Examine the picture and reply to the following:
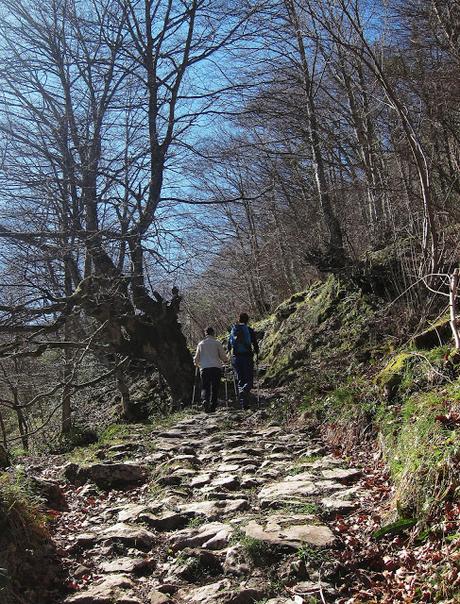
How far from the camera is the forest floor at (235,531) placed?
12.8 ft

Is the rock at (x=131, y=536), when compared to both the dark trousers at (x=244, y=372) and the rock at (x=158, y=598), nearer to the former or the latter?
the rock at (x=158, y=598)

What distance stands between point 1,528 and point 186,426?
21.8 feet

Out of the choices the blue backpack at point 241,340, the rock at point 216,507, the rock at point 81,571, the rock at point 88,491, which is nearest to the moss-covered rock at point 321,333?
the blue backpack at point 241,340

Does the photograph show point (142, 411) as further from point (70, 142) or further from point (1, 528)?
point (1, 528)

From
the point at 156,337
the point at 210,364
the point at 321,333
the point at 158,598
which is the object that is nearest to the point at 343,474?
the point at 158,598

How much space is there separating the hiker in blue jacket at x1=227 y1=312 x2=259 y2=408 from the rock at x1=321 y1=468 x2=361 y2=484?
6.02m

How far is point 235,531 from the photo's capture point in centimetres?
477

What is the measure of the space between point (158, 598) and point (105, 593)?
1.38ft

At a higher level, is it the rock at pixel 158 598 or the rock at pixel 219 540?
the rock at pixel 219 540

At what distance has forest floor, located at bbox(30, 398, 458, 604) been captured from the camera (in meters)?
3.91

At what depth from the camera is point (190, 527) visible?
17.4ft

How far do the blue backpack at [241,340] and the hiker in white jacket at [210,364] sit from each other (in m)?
0.38

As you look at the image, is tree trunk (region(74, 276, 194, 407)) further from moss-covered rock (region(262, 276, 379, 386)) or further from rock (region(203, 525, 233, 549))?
rock (region(203, 525, 233, 549))

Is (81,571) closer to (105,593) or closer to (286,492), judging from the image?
(105,593)
